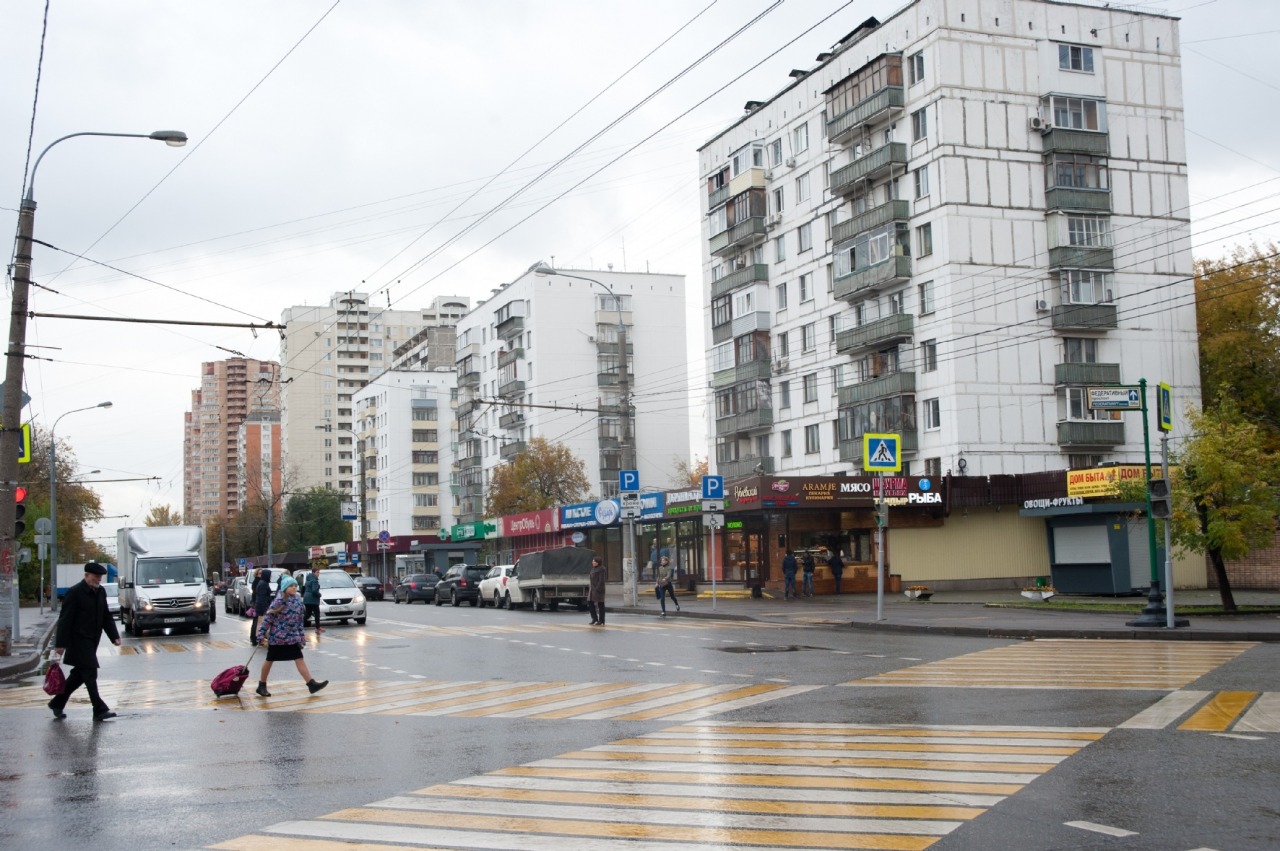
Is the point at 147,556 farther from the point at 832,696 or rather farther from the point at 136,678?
the point at 832,696

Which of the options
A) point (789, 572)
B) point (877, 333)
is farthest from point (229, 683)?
point (877, 333)

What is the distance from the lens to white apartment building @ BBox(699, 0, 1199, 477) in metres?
50.5

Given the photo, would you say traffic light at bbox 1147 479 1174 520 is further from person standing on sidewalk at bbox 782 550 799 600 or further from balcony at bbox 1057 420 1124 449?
balcony at bbox 1057 420 1124 449

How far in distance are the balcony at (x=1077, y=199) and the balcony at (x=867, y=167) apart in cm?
628

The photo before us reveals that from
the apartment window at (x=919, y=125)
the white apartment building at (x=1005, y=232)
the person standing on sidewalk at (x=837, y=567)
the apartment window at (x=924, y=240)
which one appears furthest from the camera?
the apartment window at (x=919, y=125)

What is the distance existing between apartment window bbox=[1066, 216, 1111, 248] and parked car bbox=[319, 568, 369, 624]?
3321 centimetres

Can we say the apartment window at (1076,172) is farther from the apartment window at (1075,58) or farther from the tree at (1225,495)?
the tree at (1225,495)

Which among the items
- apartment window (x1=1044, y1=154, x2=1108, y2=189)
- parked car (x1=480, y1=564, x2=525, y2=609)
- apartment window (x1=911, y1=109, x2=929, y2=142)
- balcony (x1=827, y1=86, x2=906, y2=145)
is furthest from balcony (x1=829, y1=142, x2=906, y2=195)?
parked car (x1=480, y1=564, x2=525, y2=609)

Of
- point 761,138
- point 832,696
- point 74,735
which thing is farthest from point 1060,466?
point 74,735

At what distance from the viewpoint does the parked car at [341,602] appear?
35.2 m

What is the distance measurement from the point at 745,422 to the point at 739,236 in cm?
960

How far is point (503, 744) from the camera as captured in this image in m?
11.5

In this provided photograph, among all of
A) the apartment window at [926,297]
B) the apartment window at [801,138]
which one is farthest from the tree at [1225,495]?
the apartment window at [801,138]

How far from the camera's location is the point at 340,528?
4975 inches
